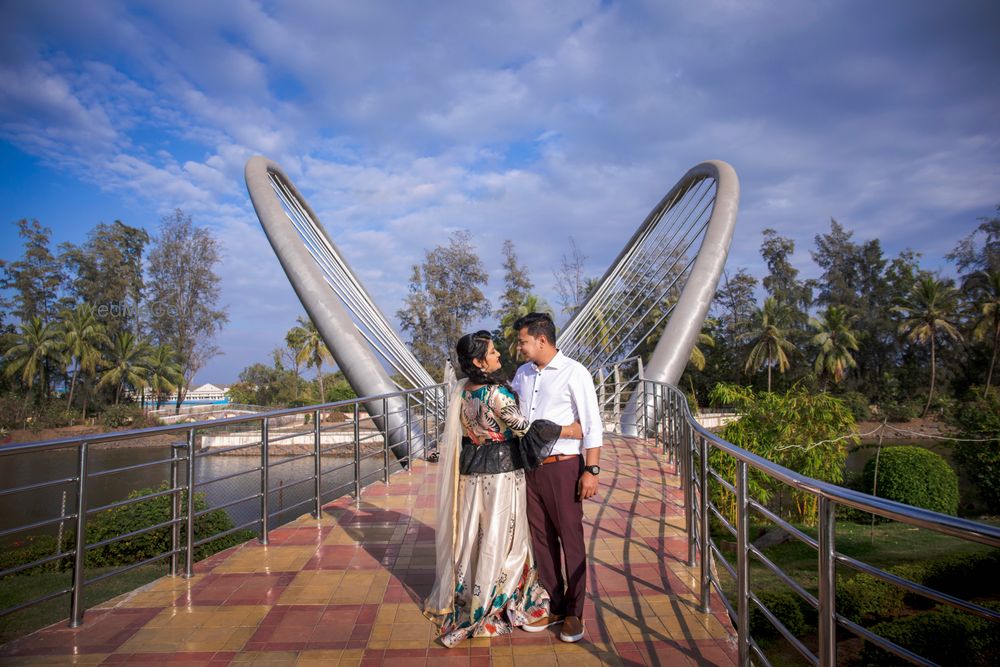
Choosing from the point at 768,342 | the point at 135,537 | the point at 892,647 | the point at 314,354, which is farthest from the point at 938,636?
the point at 314,354

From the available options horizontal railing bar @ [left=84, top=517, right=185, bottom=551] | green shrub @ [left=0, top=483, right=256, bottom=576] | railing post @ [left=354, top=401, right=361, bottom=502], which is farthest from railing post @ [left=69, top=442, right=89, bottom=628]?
green shrub @ [left=0, top=483, right=256, bottom=576]

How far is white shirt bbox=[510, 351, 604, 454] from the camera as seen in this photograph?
2736 mm

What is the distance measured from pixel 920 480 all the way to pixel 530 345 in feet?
42.9

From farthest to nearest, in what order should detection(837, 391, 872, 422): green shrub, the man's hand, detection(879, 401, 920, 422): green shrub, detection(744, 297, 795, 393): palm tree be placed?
detection(744, 297, 795, 393): palm tree < detection(879, 401, 920, 422): green shrub < detection(837, 391, 872, 422): green shrub < the man's hand

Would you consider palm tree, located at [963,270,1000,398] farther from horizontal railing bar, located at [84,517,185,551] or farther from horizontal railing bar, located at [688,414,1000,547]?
horizontal railing bar, located at [84,517,185,551]

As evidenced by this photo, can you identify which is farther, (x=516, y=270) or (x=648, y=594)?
(x=516, y=270)

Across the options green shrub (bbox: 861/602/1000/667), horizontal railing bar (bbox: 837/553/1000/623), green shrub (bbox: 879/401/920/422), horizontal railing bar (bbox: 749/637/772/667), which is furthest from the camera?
green shrub (bbox: 879/401/920/422)

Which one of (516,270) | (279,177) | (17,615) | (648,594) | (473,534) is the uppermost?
(516,270)

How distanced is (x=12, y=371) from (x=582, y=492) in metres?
35.8

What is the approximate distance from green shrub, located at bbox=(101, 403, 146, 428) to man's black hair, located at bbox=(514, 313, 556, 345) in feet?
108

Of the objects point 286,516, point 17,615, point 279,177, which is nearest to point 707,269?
point 279,177

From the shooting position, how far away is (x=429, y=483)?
655 centimetres

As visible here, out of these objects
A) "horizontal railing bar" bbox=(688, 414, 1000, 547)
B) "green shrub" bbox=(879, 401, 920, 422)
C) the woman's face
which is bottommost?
"green shrub" bbox=(879, 401, 920, 422)

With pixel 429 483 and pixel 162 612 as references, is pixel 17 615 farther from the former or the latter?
pixel 162 612
